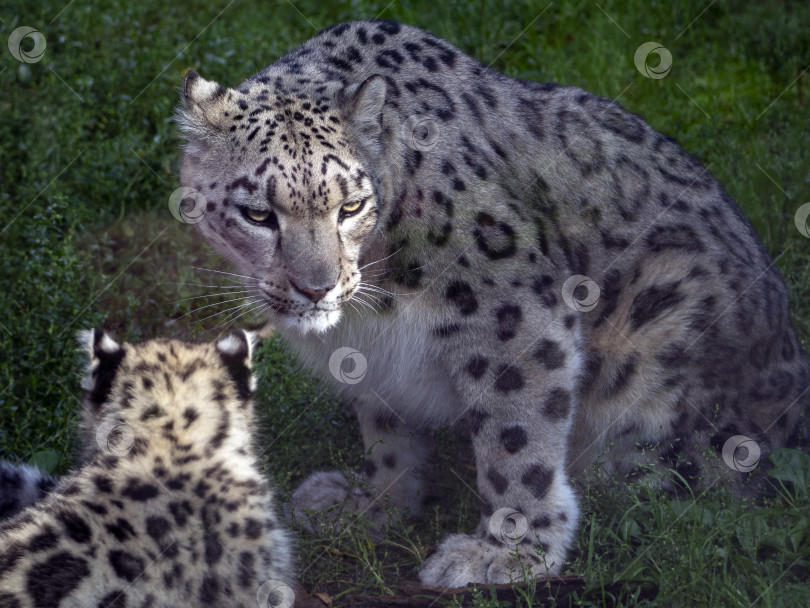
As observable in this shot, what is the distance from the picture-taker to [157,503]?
3961mm

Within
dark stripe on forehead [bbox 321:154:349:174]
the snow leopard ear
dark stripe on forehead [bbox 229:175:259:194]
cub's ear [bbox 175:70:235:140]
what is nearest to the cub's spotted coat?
dark stripe on forehead [bbox 229:175:259:194]

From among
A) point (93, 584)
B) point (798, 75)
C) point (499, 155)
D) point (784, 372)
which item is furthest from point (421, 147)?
point (798, 75)

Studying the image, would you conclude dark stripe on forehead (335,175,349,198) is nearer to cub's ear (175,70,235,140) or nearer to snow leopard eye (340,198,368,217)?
snow leopard eye (340,198,368,217)

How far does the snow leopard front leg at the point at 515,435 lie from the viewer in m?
5.03

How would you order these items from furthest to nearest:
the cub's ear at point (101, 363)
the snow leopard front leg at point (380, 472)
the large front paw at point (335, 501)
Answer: the snow leopard front leg at point (380, 472) → the large front paw at point (335, 501) → the cub's ear at point (101, 363)

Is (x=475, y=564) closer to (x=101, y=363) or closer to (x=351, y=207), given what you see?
(x=351, y=207)

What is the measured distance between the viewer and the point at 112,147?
798 centimetres

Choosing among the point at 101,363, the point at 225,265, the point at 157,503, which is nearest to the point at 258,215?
the point at 101,363

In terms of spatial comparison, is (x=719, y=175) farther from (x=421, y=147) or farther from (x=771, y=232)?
(x=421, y=147)

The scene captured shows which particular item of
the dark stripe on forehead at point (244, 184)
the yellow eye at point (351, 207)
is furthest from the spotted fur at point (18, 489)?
the yellow eye at point (351, 207)

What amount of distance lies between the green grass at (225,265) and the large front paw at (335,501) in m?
0.11

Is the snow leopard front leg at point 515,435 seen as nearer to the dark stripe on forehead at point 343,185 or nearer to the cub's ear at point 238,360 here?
the dark stripe on forehead at point 343,185

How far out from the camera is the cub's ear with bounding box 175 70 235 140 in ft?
16.0

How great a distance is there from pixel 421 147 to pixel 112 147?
11.9ft
